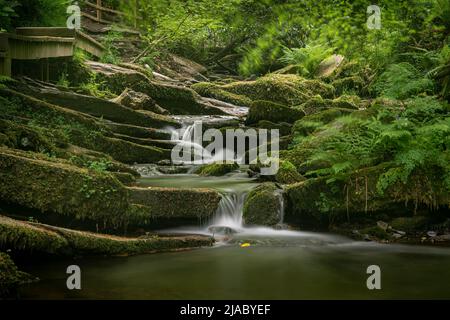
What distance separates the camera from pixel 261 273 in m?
5.69

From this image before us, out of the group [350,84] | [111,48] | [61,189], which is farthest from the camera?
[111,48]

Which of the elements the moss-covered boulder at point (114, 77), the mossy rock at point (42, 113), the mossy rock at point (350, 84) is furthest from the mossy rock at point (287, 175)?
the mossy rock at point (350, 84)

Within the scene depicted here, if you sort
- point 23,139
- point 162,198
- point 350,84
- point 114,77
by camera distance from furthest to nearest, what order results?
point 350,84
point 114,77
point 23,139
point 162,198

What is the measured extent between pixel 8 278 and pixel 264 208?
4.42 meters

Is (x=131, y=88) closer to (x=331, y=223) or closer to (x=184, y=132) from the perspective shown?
(x=184, y=132)

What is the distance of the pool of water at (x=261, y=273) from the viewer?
4941mm

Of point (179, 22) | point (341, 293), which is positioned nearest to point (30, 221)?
point (341, 293)

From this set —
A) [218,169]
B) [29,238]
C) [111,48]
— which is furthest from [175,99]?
[29,238]

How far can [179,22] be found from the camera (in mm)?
17984

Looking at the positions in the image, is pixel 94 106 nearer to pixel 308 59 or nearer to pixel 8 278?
pixel 8 278

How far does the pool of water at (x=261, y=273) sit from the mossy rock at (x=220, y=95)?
1013 centimetres

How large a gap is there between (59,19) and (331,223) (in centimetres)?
963

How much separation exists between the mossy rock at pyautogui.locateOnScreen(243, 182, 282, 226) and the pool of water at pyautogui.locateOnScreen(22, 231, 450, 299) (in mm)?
713

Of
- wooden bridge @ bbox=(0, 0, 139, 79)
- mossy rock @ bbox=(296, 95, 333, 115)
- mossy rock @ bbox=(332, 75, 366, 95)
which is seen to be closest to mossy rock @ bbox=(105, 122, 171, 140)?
wooden bridge @ bbox=(0, 0, 139, 79)
